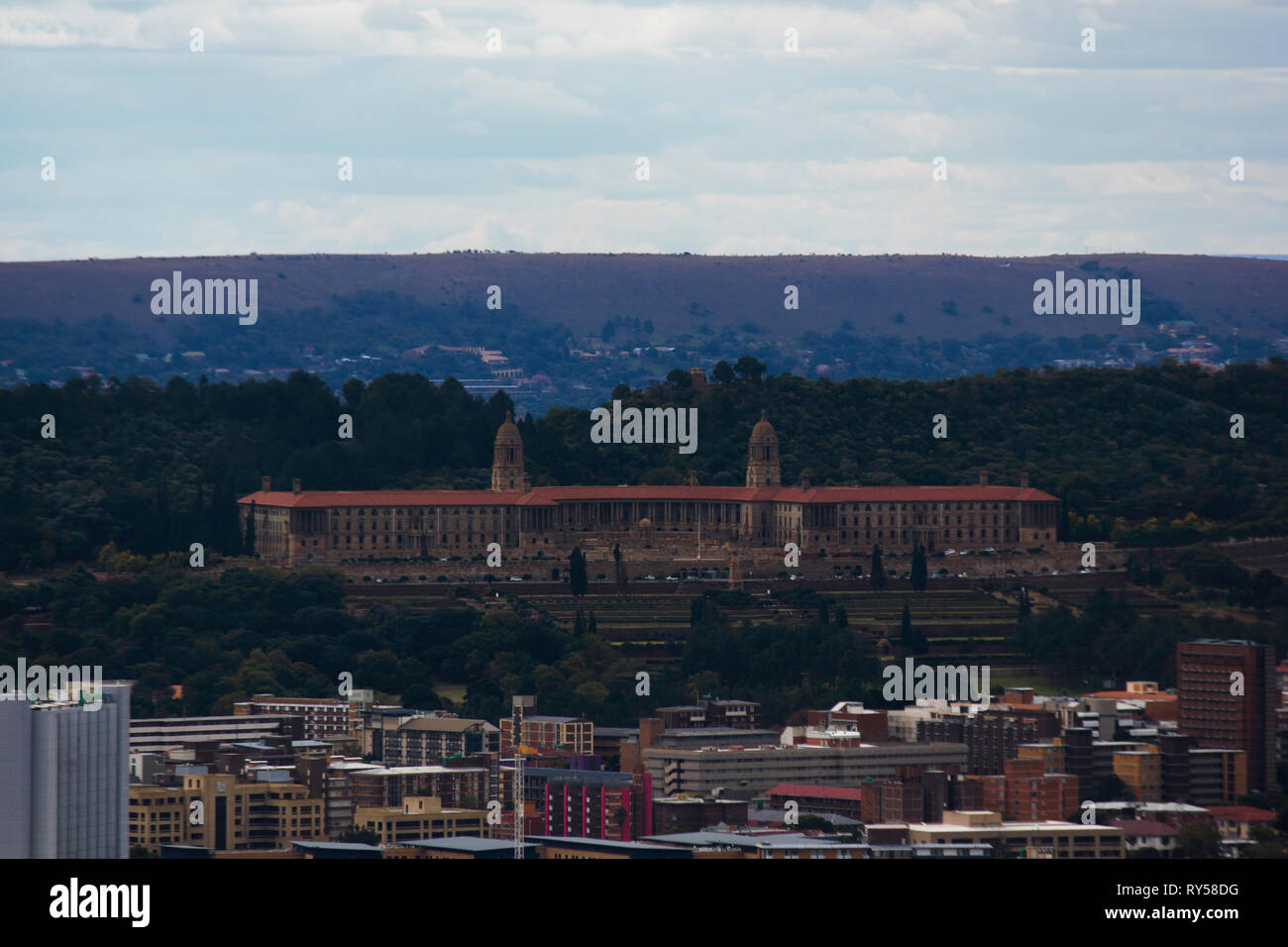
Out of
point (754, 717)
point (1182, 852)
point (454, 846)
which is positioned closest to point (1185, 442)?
point (754, 717)

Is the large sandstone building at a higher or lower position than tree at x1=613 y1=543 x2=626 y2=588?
higher

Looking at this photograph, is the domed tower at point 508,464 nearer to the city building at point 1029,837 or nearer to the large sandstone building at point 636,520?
the large sandstone building at point 636,520

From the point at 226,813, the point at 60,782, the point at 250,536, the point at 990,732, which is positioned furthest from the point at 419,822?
the point at 250,536

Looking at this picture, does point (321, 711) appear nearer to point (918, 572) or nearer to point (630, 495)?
point (918, 572)

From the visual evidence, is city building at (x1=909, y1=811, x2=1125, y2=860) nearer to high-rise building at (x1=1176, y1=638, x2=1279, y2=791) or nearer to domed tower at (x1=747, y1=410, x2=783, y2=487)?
high-rise building at (x1=1176, y1=638, x2=1279, y2=791)

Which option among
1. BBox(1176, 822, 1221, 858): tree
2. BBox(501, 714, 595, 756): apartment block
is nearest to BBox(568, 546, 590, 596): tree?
BBox(501, 714, 595, 756): apartment block
